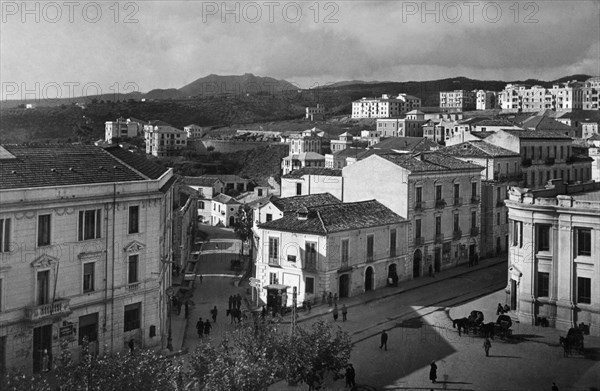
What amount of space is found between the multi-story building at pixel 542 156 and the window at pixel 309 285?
1190 inches

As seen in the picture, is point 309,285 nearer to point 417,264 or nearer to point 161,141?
point 417,264

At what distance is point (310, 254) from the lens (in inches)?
1687

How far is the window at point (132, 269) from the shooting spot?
30.6 meters

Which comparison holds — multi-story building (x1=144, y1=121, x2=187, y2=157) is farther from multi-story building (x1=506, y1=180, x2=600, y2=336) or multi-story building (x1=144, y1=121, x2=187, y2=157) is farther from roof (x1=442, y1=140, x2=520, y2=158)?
multi-story building (x1=506, y1=180, x2=600, y2=336)

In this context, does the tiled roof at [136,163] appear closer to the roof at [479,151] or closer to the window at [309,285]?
the window at [309,285]

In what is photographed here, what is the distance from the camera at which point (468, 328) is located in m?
35.5

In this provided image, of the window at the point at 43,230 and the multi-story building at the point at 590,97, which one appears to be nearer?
the window at the point at 43,230

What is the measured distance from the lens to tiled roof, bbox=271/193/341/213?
46.5 metres

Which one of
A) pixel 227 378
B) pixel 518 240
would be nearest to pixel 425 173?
pixel 518 240

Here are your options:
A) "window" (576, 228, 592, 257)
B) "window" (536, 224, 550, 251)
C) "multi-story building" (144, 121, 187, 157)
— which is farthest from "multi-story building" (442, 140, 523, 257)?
"multi-story building" (144, 121, 187, 157)

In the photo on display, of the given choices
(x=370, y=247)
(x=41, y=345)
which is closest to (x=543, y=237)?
(x=370, y=247)

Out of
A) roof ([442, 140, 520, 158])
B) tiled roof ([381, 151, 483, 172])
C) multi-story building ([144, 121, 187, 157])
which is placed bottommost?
tiled roof ([381, 151, 483, 172])

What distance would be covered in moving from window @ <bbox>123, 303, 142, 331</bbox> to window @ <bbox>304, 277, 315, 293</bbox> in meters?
13.7

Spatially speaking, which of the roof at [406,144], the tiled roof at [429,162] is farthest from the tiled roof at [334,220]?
the roof at [406,144]
